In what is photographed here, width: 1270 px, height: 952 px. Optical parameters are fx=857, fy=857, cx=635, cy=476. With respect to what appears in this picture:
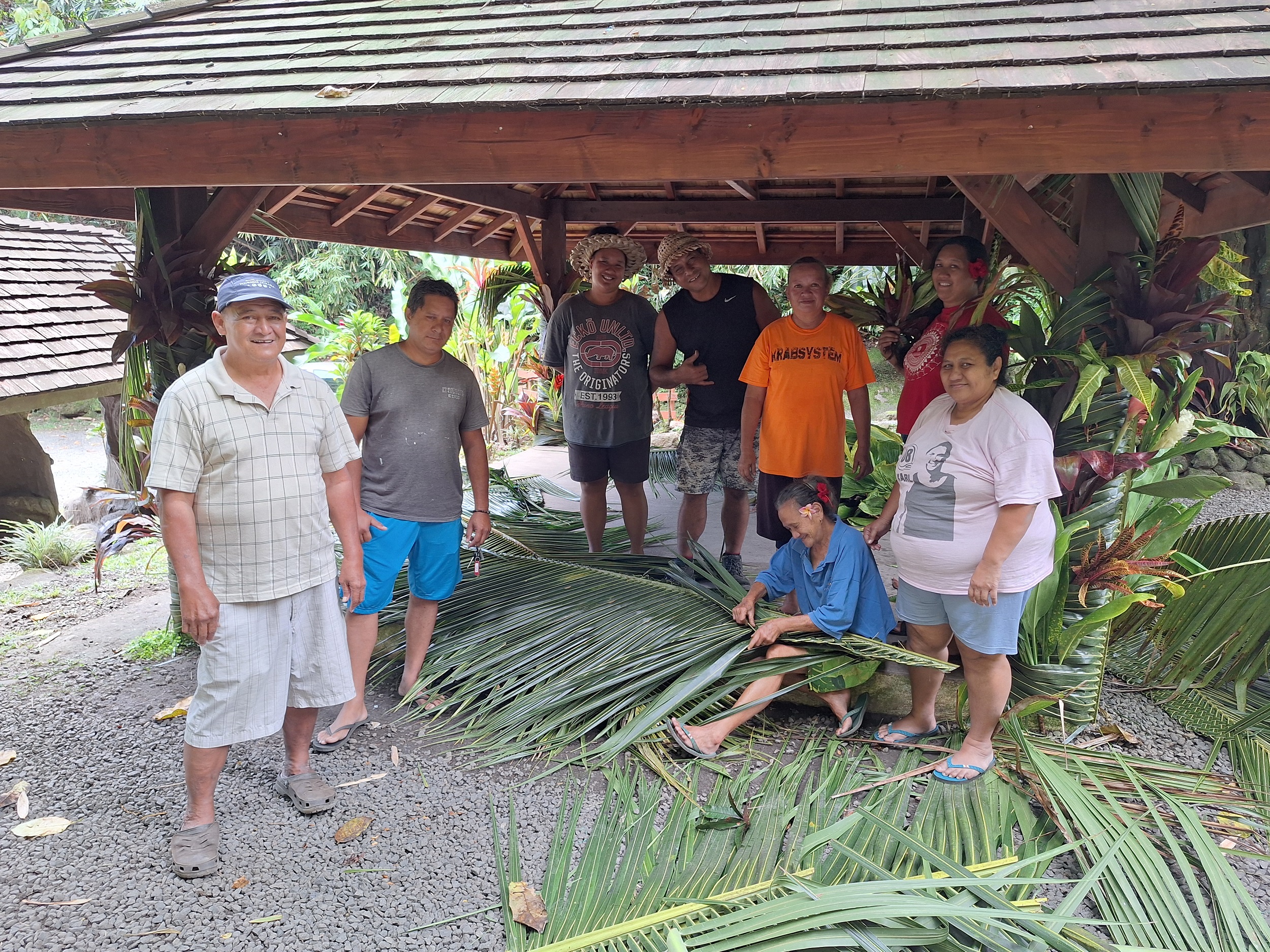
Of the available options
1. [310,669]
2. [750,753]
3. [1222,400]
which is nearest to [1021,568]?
[750,753]

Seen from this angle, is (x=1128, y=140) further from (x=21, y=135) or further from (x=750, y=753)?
(x=21, y=135)

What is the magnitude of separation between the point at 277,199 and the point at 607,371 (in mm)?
2202

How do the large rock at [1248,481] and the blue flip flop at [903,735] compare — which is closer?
the blue flip flop at [903,735]

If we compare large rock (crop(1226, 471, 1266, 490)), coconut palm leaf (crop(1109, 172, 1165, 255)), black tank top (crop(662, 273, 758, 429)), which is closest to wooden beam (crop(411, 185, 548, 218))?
black tank top (crop(662, 273, 758, 429))

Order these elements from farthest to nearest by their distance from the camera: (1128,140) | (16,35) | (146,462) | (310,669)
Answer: (16,35), (146,462), (310,669), (1128,140)

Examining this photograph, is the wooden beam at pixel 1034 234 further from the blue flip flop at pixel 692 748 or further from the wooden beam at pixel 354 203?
the wooden beam at pixel 354 203

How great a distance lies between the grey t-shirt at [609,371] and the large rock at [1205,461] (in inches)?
306

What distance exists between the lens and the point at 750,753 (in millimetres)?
3084

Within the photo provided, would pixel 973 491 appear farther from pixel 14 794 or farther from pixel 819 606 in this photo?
pixel 14 794

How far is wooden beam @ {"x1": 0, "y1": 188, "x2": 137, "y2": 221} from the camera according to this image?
429 centimetres

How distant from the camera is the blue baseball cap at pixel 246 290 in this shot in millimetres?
2438

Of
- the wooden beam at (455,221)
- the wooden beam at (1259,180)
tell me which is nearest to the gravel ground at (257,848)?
the wooden beam at (1259,180)

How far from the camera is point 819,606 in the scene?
10.5ft

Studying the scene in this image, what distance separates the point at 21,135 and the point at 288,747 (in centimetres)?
247
